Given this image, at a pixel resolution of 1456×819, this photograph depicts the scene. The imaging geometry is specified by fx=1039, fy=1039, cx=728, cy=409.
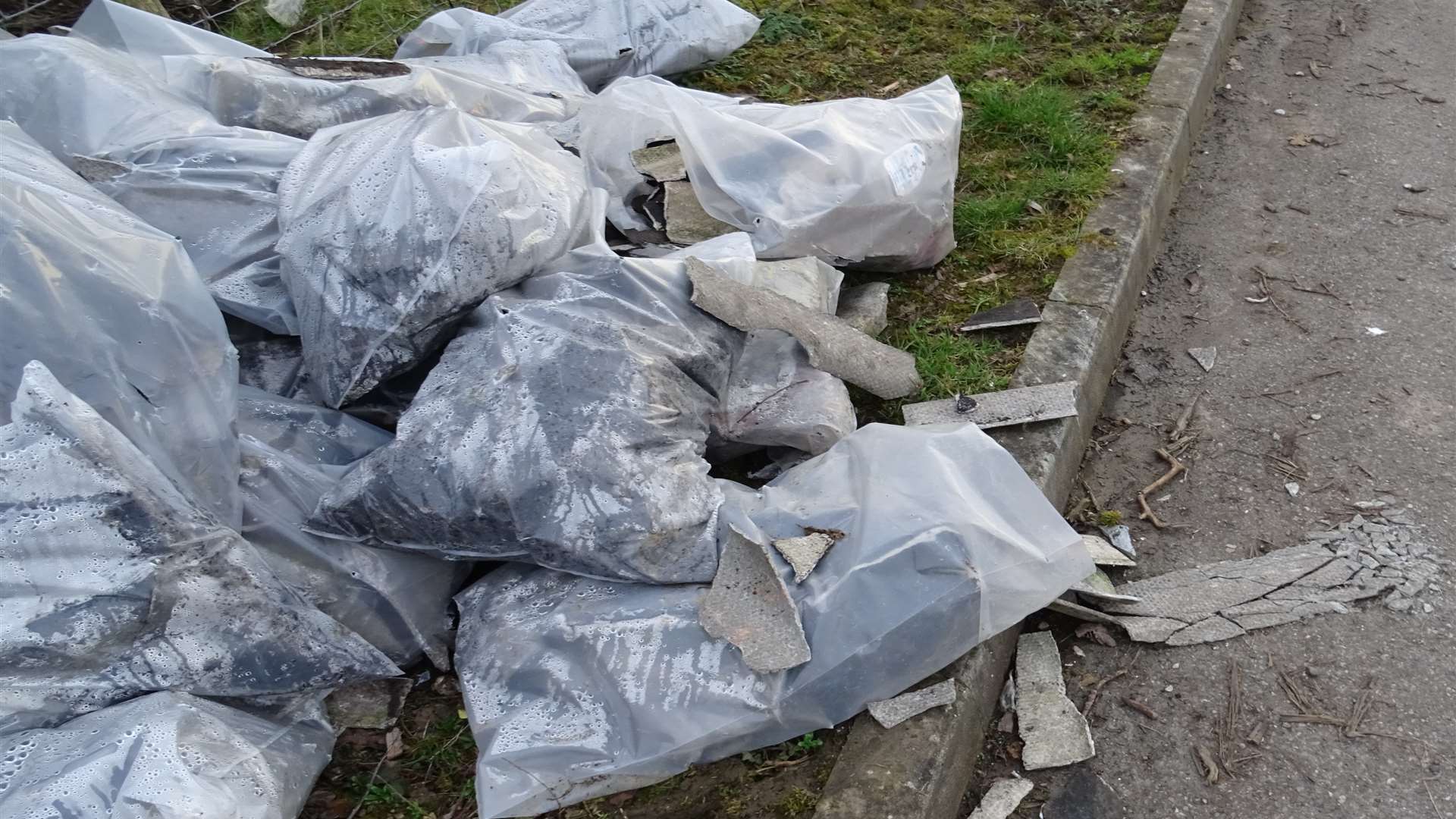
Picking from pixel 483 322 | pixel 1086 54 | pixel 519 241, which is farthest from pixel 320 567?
pixel 1086 54

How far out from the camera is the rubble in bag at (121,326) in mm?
1593

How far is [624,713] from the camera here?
1614mm

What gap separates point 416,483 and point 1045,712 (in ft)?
3.78

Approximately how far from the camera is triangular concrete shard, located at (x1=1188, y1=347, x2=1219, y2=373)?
2.56 metres

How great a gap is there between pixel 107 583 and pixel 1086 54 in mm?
3464

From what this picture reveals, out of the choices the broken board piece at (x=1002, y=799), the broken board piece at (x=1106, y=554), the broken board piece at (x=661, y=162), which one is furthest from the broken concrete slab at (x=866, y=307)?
the broken board piece at (x=1002, y=799)

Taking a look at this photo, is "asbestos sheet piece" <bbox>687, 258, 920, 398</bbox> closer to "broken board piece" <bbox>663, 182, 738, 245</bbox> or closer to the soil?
"broken board piece" <bbox>663, 182, 738, 245</bbox>

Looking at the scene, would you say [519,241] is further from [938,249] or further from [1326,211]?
[1326,211]

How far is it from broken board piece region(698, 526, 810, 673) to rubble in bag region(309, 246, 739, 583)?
51 millimetres

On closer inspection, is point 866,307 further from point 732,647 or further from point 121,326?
point 121,326

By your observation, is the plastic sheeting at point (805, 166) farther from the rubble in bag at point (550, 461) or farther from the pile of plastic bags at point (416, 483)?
the rubble in bag at point (550, 461)

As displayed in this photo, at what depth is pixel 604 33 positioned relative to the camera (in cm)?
337

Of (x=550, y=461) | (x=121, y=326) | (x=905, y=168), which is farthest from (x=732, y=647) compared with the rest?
(x=905, y=168)

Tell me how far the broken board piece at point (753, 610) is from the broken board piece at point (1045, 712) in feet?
1.58
